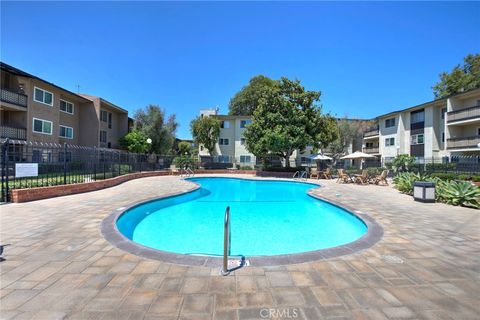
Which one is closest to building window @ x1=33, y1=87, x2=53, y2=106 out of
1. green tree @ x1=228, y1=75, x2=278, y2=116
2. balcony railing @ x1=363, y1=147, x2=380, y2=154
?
green tree @ x1=228, y1=75, x2=278, y2=116

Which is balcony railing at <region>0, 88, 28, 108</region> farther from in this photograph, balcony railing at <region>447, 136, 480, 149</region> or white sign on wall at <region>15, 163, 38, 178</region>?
balcony railing at <region>447, 136, 480, 149</region>

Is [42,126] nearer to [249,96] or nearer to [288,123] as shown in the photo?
[288,123]

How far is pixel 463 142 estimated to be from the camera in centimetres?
2250

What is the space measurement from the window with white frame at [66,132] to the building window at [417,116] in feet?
124

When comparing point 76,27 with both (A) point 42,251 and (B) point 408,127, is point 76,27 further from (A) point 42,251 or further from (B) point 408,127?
(B) point 408,127

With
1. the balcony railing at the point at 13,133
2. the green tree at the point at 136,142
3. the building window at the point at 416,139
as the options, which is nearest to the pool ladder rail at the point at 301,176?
the building window at the point at 416,139

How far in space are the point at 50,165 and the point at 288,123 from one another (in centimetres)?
1818

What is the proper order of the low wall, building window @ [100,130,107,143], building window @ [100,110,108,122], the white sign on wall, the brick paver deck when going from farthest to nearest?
1. building window @ [100,110,108,122]
2. building window @ [100,130,107,143]
3. the low wall
4. the white sign on wall
5. the brick paver deck

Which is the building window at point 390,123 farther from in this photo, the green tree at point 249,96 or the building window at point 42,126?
the building window at point 42,126

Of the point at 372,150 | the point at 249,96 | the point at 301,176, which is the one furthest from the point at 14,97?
the point at 372,150

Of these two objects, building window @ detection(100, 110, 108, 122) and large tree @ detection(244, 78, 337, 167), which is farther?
building window @ detection(100, 110, 108, 122)

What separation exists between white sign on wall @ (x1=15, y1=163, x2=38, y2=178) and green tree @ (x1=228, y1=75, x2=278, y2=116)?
3402 centimetres

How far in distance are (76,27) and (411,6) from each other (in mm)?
15536

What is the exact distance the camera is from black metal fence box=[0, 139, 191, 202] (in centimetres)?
803
